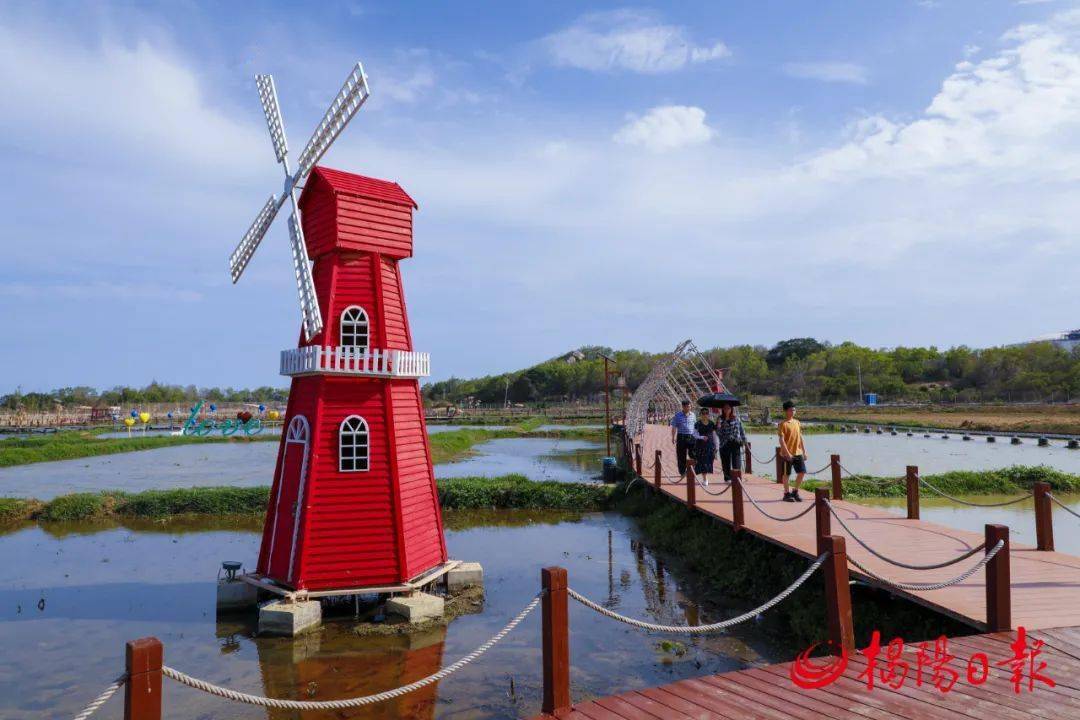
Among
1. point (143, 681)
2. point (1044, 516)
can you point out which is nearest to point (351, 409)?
point (143, 681)

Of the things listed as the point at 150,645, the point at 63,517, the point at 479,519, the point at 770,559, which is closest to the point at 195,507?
the point at 63,517

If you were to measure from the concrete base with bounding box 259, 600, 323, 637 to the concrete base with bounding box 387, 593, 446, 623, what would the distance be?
1.20m

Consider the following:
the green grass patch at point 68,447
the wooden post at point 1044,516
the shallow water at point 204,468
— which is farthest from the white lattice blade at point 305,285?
the green grass patch at point 68,447

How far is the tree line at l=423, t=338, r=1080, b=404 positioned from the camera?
7731 centimetres

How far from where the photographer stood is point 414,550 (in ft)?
36.8

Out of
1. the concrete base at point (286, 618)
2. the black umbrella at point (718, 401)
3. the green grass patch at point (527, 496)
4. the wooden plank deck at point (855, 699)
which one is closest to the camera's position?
the wooden plank deck at point (855, 699)

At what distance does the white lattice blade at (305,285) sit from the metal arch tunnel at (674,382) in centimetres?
1587

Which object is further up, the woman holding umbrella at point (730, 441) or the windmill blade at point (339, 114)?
the windmill blade at point (339, 114)

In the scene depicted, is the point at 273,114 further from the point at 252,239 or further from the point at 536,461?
the point at 536,461

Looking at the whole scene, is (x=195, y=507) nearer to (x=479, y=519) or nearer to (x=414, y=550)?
(x=479, y=519)

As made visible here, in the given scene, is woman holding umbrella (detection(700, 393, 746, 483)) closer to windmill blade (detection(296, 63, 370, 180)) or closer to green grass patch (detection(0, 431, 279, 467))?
windmill blade (detection(296, 63, 370, 180))
